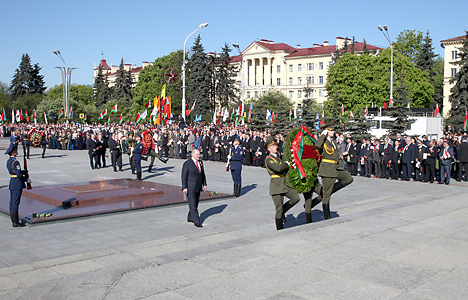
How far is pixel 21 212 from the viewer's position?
11.9 m

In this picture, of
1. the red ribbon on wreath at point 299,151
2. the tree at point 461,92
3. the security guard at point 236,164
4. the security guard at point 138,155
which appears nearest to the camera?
the red ribbon on wreath at point 299,151

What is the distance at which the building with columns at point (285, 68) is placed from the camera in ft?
327

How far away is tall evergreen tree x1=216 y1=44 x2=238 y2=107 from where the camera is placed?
247 feet

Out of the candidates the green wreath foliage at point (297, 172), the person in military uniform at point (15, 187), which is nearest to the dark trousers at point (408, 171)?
the green wreath foliage at point (297, 172)

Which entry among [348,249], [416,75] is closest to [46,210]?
[348,249]

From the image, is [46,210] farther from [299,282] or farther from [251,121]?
[251,121]

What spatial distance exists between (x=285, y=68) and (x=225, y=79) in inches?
1262

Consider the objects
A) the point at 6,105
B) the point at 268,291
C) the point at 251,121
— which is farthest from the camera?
the point at 6,105

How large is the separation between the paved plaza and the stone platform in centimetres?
49

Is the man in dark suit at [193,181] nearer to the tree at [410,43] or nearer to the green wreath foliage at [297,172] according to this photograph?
the green wreath foliage at [297,172]

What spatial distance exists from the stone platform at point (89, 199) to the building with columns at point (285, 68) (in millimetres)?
84870

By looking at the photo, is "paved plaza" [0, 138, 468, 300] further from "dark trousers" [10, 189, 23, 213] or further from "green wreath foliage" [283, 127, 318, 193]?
"green wreath foliage" [283, 127, 318, 193]

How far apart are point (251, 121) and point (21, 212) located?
930 inches

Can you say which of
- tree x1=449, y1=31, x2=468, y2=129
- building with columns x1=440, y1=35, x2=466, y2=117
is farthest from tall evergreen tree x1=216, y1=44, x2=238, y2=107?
building with columns x1=440, y1=35, x2=466, y2=117
